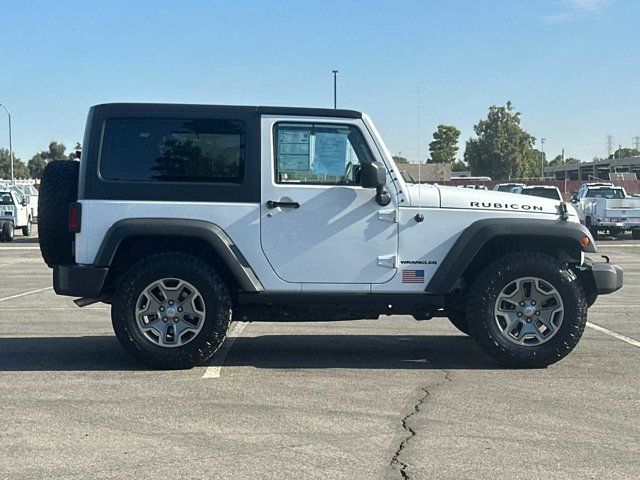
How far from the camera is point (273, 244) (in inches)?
271

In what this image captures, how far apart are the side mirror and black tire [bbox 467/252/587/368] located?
121cm

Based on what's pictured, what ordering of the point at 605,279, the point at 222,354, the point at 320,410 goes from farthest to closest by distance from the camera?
the point at 222,354 → the point at 605,279 → the point at 320,410

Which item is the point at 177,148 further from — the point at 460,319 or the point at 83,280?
the point at 460,319

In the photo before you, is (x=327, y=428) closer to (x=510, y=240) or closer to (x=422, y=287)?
(x=422, y=287)

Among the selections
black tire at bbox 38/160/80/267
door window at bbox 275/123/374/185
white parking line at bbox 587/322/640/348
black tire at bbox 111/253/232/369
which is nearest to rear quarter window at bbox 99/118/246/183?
door window at bbox 275/123/374/185

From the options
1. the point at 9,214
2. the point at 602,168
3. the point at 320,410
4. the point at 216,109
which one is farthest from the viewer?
the point at 602,168

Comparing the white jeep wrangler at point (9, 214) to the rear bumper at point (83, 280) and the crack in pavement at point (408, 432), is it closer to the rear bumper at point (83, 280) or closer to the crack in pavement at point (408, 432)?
the rear bumper at point (83, 280)

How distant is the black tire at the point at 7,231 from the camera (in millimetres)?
27266

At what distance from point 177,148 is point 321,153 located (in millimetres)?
1204

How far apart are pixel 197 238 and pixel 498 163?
8460 cm

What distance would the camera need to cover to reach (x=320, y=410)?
567 cm

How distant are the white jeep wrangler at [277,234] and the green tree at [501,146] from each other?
82.9 meters

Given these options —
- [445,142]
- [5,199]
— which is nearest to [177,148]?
[5,199]

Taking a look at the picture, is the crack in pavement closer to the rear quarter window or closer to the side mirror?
the side mirror
